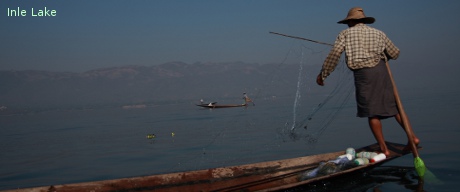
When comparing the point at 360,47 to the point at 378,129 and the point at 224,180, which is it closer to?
the point at 378,129

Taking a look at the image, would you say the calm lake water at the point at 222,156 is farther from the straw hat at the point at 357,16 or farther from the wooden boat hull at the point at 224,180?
the straw hat at the point at 357,16

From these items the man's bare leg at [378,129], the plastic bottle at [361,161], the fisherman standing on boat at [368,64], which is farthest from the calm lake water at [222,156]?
the fisherman standing on boat at [368,64]

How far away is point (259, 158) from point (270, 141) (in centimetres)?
Answer: 280

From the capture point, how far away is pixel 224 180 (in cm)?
536

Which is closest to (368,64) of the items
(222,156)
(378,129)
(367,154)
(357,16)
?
(357,16)

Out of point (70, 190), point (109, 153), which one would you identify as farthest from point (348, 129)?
point (70, 190)

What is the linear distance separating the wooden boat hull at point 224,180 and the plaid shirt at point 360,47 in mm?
1305

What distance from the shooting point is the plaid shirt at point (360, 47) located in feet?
17.8

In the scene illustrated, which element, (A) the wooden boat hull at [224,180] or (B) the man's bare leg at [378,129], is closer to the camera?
(A) the wooden boat hull at [224,180]

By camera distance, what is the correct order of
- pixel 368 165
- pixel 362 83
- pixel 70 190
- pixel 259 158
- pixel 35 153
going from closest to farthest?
pixel 70 190 → pixel 368 165 → pixel 362 83 → pixel 259 158 → pixel 35 153

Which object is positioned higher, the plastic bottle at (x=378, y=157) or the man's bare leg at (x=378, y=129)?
the man's bare leg at (x=378, y=129)

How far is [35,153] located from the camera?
12.8 metres

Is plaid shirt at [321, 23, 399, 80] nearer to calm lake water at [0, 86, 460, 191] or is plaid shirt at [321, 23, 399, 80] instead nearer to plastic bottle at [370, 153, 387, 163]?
plastic bottle at [370, 153, 387, 163]

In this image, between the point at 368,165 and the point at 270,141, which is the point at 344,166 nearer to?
the point at 368,165
